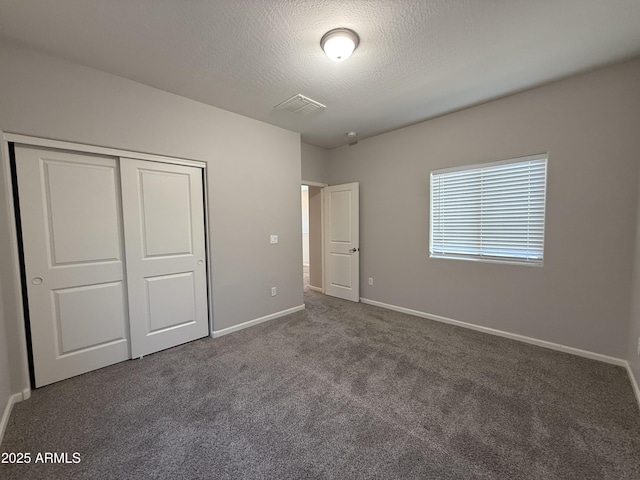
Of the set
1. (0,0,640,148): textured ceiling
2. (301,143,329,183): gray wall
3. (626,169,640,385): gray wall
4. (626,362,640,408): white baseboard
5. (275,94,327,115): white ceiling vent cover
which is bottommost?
(626,362,640,408): white baseboard

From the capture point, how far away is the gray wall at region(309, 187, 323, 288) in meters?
4.99

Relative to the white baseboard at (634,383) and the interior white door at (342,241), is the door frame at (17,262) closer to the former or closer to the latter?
the interior white door at (342,241)

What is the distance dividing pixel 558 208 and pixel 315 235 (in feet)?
11.8

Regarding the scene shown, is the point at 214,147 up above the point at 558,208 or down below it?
above

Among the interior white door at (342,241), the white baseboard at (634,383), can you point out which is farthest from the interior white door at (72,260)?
the white baseboard at (634,383)

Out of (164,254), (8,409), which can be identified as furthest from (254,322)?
(8,409)

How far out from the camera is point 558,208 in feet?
8.47

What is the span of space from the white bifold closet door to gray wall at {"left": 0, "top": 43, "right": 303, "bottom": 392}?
156 mm

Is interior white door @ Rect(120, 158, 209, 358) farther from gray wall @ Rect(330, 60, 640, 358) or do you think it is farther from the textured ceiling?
gray wall @ Rect(330, 60, 640, 358)

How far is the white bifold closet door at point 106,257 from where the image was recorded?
210 cm

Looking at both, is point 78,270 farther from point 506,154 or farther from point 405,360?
point 506,154

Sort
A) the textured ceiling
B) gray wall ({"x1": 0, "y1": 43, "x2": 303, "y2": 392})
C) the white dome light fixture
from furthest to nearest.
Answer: gray wall ({"x1": 0, "y1": 43, "x2": 303, "y2": 392}), the white dome light fixture, the textured ceiling

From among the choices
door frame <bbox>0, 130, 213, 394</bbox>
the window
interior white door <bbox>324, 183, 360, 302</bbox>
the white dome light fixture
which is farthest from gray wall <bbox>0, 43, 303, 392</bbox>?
the window

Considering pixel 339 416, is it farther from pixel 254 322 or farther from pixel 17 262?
pixel 17 262
